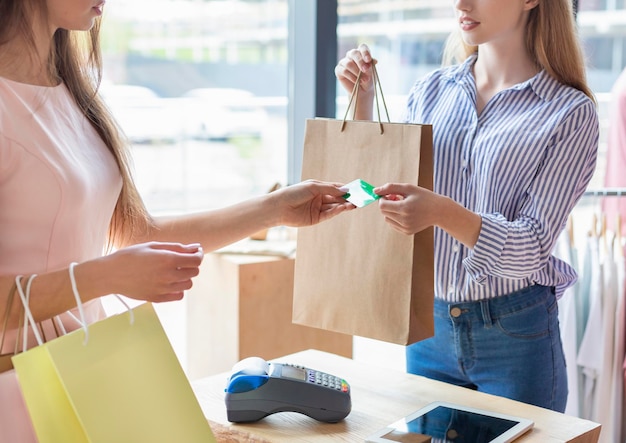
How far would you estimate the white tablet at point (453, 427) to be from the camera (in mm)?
1395

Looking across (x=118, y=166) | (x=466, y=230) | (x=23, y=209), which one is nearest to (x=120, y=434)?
(x=23, y=209)

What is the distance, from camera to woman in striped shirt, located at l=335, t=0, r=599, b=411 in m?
1.71

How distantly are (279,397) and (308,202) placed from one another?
1.44 feet

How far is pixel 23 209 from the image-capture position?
4.25ft

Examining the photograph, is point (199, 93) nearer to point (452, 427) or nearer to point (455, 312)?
point (455, 312)

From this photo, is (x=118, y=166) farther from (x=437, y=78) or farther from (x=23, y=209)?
(x=437, y=78)

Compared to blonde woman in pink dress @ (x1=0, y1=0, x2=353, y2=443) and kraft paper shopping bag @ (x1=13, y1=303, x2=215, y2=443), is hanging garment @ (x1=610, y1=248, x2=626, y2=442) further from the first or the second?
kraft paper shopping bag @ (x1=13, y1=303, x2=215, y2=443)

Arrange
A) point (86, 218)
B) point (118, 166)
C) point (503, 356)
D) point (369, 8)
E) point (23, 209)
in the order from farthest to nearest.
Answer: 1. point (369, 8)
2. point (503, 356)
3. point (118, 166)
4. point (86, 218)
5. point (23, 209)

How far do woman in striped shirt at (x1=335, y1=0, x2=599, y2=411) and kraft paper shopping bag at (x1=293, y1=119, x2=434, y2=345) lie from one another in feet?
0.26

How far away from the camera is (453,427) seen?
4.75 feet

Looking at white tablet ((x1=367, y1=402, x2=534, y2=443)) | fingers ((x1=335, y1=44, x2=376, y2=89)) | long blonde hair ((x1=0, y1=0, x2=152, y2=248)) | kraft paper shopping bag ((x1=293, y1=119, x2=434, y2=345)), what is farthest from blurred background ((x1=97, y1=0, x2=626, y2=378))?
white tablet ((x1=367, y1=402, x2=534, y2=443))

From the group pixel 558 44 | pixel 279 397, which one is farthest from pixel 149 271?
pixel 558 44

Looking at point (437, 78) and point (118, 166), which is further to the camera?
point (437, 78)

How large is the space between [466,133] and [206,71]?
476 centimetres
